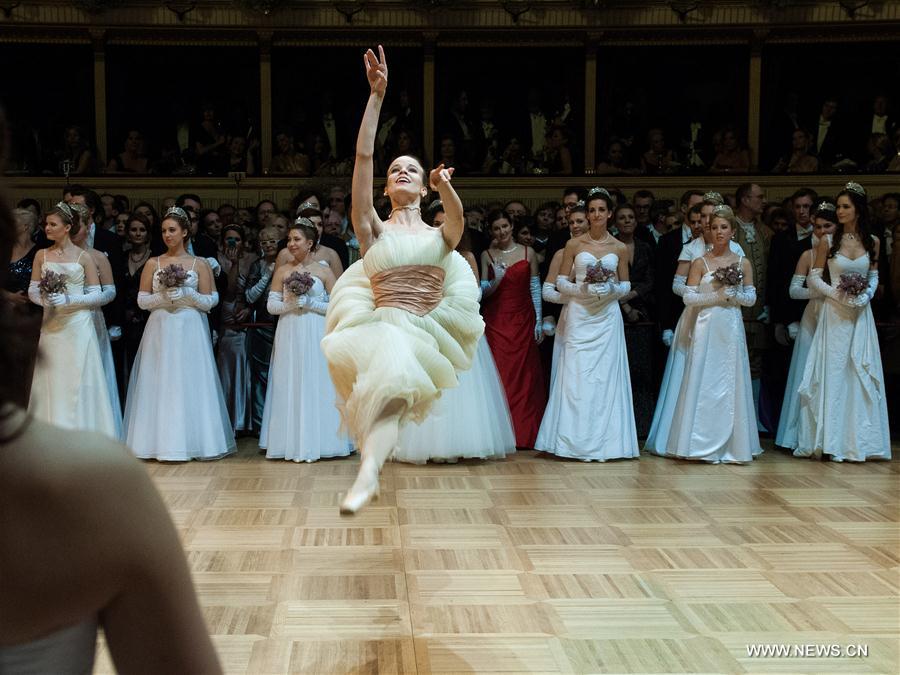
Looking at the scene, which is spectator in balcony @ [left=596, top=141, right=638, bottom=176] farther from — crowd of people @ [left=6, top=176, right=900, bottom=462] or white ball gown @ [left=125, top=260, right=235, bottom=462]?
white ball gown @ [left=125, top=260, right=235, bottom=462]

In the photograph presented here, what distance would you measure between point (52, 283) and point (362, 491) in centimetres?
399

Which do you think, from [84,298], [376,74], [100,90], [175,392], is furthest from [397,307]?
[100,90]

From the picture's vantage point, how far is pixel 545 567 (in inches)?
169

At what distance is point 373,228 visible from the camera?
183 inches

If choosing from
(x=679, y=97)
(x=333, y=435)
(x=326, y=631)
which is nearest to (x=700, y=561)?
(x=326, y=631)

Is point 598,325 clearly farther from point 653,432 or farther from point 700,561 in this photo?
point 700,561

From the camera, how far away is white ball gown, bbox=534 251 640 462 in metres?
6.89

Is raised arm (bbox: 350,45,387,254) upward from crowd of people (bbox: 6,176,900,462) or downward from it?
upward

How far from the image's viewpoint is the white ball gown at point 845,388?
22.5 feet

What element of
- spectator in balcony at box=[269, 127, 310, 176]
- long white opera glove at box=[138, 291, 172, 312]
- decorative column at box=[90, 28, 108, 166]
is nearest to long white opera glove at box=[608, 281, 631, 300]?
long white opera glove at box=[138, 291, 172, 312]

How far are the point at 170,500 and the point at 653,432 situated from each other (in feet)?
11.2

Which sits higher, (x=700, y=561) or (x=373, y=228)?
(x=373, y=228)

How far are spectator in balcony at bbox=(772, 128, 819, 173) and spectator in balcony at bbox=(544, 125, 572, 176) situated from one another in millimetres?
2214

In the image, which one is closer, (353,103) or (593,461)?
(593,461)
